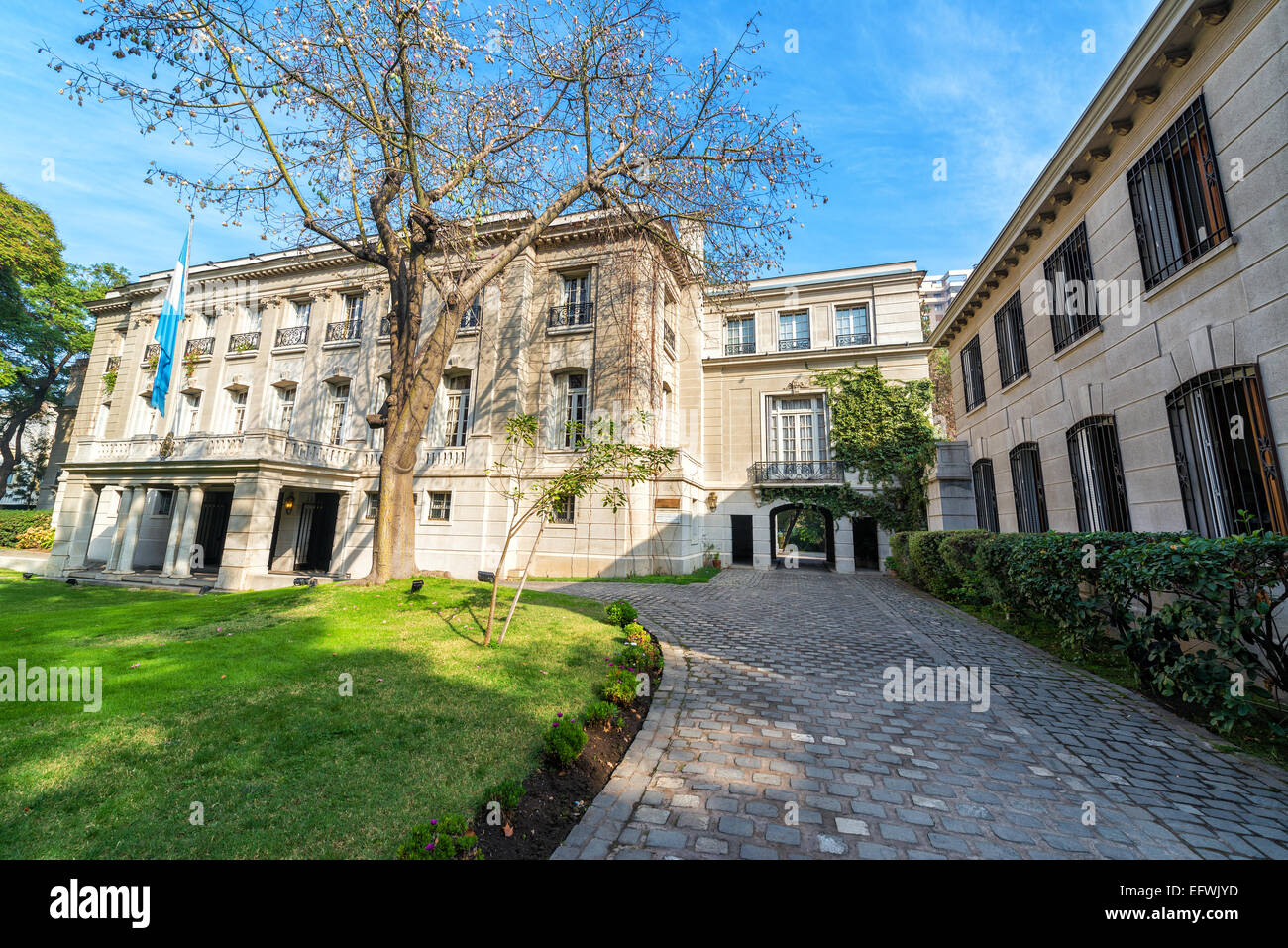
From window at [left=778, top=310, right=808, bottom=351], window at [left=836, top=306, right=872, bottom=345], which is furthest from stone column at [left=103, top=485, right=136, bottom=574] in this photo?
window at [left=836, top=306, right=872, bottom=345]

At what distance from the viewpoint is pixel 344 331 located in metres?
20.2

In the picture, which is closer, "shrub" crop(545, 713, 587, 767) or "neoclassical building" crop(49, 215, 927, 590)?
"shrub" crop(545, 713, 587, 767)

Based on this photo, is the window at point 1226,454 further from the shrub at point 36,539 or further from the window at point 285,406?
the shrub at point 36,539

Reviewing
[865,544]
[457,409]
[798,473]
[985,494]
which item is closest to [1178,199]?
[985,494]

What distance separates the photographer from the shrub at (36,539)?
22.3 m

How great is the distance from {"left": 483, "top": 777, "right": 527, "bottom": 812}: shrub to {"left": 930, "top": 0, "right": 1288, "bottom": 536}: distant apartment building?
6578 mm

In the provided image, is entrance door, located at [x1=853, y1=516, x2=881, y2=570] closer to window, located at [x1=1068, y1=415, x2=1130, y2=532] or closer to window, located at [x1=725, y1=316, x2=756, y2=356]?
window, located at [x1=725, y1=316, x2=756, y2=356]

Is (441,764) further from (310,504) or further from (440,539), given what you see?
(310,504)

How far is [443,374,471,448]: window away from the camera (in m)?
18.1

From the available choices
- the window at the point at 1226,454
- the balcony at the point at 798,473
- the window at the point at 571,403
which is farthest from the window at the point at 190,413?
the window at the point at 1226,454

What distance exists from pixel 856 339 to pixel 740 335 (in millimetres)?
5093

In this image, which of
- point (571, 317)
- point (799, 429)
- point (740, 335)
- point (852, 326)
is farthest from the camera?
point (740, 335)

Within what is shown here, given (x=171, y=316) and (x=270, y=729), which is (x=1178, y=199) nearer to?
(x=270, y=729)

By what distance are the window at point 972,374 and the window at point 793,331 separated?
8.19 meters
